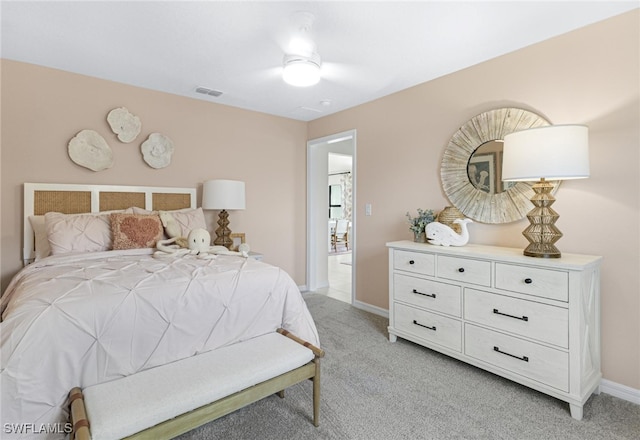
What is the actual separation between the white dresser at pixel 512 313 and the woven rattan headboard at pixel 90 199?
248 centimetres

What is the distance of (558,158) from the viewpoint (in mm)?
1863

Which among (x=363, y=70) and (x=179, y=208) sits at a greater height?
(x=363, y=70)

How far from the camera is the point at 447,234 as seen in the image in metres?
2.58

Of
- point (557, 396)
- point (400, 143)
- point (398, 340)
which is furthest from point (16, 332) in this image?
point (400, 143)

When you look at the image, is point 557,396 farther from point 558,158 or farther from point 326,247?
point 326,247

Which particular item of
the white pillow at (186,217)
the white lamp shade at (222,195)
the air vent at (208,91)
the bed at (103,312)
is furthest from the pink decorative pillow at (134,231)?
the air vent at (208,91)

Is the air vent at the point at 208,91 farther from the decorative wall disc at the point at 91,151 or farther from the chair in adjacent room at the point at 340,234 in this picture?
the chair in adjacent room at the point at 340,234

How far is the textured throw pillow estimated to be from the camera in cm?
241

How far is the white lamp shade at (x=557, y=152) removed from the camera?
6.09ft

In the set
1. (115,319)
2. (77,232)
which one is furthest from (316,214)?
(115,319)

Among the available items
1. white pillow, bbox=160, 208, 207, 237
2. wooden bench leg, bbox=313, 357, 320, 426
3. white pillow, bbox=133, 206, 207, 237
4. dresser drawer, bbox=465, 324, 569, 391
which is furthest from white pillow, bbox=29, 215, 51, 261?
dresser drawer, bbox=465, 324, 569, 391

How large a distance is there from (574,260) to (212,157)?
3.46m

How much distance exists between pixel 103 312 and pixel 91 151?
216cm

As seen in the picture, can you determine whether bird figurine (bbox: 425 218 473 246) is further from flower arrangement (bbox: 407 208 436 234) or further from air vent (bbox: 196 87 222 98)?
air vent (bbox: 196 87 222 98)
